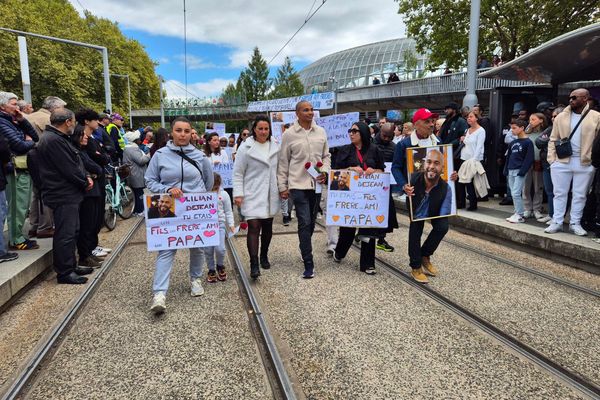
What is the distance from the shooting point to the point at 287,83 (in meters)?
66.2

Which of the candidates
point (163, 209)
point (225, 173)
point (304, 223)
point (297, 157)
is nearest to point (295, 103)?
point (225, 173)

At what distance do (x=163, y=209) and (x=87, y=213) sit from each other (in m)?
2.11

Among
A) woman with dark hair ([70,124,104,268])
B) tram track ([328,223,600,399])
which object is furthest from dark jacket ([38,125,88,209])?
tram track ([328,223,600,399])

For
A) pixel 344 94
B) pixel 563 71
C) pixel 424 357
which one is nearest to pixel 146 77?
pixel 344 94

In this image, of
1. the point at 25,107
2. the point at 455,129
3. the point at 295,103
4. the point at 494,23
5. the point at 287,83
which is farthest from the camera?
the point at 287,83

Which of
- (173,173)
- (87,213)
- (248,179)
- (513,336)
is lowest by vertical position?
(513,336)

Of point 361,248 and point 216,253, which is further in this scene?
point 361,248

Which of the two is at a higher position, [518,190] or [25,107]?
[25,107]

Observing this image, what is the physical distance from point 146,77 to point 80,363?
61.6m

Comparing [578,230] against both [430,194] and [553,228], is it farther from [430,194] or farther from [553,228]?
[430,194]

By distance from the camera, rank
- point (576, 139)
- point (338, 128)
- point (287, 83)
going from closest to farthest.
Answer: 1. point (576, 139)
2. point (338, 128)
3. point (287, 83)

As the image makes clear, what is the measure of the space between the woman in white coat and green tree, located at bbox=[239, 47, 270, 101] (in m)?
73.4

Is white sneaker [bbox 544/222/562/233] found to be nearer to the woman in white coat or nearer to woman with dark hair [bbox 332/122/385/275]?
woman with dark hair [bbox 332/122/385/275]

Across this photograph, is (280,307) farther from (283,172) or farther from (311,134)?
(311,134)
